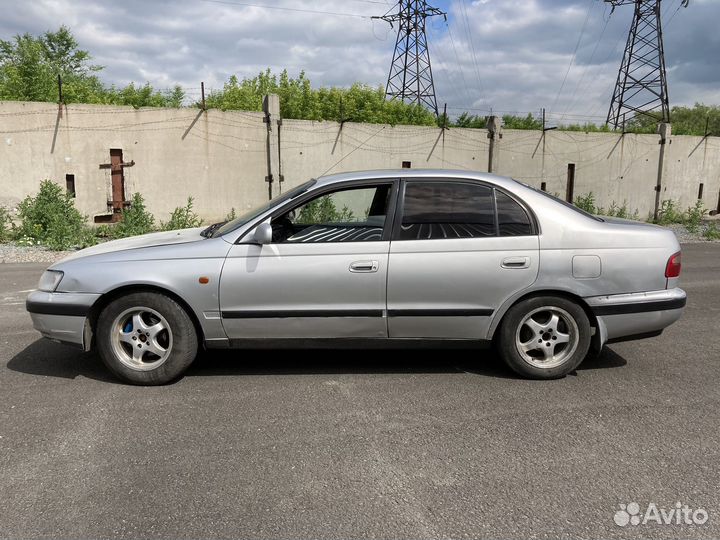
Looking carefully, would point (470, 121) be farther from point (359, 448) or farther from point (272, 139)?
point (359, 448)

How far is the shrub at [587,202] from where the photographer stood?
57.9 ft

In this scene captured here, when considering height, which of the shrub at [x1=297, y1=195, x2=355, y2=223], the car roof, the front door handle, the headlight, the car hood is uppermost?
the car roof

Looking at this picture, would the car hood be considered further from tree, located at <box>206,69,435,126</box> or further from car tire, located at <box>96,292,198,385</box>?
tree, located at <box>206,69,435,126</box>

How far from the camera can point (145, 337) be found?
4.06 m

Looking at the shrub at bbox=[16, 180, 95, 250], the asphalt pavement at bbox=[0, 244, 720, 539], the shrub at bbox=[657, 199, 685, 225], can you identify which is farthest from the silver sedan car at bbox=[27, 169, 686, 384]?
the shrub at bbox=[657, 199, 685, 225]

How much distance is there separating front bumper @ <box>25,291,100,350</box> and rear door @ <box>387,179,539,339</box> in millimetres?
2214

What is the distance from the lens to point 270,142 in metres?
14.2

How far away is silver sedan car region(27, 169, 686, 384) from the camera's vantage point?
3.99 meters

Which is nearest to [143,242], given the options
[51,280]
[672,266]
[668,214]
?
[51,280]

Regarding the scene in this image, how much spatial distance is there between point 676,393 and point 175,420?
11.6 ft

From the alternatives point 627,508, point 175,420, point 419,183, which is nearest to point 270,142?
point 419,183

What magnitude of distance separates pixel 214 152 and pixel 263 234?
1081cm
